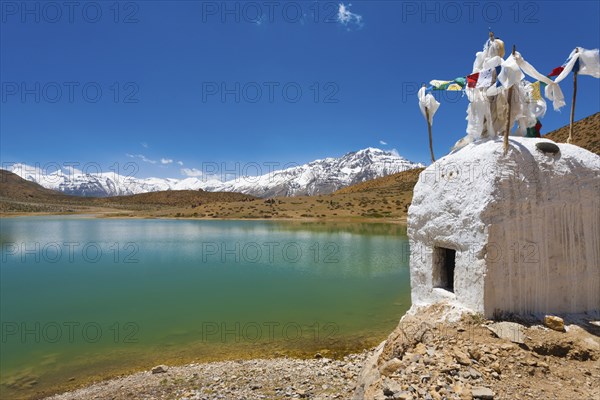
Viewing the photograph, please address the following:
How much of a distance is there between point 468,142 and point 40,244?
129 ft

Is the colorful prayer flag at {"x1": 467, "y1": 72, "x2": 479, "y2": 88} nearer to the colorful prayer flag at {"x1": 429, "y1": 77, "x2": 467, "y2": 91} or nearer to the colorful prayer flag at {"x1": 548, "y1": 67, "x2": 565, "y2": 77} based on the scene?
the colorful prayer flag at {"x1": 429, "y1": 77, "x2": 467, "y2": 91}

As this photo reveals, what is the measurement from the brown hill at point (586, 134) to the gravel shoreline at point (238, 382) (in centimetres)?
4163

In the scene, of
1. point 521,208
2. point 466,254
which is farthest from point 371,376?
point 521,208

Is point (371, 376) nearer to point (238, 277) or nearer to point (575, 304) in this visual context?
point (575, 304)

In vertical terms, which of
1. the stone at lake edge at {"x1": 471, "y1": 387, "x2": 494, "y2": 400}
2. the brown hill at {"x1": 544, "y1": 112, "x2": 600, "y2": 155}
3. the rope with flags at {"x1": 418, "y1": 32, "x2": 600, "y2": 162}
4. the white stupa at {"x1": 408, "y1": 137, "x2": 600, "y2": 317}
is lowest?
the stone at lake edge at {"x1": 471, "y1": 387, "x2": 494, "y2": 400}

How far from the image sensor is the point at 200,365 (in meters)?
11.3

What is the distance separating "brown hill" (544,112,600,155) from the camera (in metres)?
43.1

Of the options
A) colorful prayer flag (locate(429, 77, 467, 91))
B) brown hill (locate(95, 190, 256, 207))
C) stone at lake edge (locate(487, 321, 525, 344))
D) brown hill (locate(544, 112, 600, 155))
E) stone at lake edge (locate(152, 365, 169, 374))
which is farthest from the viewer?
brown hill (locate(95, 190, 256, 207))

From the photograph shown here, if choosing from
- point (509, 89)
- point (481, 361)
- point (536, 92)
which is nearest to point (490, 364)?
point (481, 361)

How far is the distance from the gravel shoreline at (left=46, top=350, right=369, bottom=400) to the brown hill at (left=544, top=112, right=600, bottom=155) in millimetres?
41631

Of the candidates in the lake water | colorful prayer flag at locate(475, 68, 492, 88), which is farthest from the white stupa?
the lake water

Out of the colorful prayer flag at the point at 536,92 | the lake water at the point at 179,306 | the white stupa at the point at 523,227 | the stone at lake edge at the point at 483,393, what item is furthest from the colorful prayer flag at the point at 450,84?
the lake water at the point at 179,306

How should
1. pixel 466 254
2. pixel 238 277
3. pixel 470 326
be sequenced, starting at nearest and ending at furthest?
pixel 470 326
pixel 466 254
pixel 238 277

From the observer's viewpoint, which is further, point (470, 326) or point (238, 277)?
point (238, 277)
